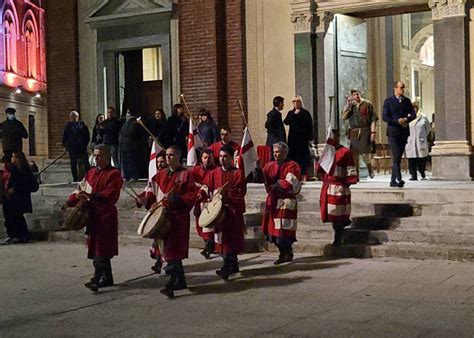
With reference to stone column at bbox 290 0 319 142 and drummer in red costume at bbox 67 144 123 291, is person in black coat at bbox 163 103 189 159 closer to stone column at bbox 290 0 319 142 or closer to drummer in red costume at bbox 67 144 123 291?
stone column at bbox 290 0 319 142

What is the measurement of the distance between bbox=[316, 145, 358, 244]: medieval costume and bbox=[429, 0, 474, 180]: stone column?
187 inches

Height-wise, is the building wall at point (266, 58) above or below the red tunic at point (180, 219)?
above

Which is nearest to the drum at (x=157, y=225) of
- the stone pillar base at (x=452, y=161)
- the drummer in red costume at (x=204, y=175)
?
the drummer in red costume at (x=204, y=175)

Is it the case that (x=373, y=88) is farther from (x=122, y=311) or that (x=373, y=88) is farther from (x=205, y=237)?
(x=122, y=311)

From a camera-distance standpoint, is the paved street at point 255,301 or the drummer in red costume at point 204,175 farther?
the drummer in red costume at point 204,175

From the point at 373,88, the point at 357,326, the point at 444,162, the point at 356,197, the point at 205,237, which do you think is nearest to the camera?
the point at 357,326

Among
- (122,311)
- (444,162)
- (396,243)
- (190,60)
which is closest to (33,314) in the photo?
(122,311)

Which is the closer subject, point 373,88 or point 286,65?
point 286,65

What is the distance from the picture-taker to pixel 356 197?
489 inches

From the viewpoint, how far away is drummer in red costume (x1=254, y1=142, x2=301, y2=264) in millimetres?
9945

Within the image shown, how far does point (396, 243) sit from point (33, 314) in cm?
519

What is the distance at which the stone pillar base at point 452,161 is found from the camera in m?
14.6

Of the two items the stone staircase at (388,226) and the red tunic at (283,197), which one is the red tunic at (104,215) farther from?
the stone staircase at (388,226)

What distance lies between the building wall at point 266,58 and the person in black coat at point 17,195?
211 inches
